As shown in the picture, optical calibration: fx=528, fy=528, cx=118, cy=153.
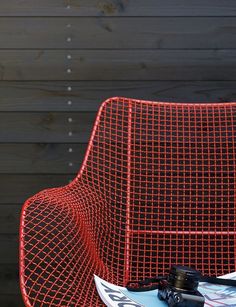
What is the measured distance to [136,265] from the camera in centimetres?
182

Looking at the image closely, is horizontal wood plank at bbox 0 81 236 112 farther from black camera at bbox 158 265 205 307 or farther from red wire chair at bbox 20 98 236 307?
black camera at bbox 158 265 205 307

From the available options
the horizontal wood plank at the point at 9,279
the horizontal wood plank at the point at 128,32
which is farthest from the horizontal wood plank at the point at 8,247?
the horizontal wood plank at the point at 128,32

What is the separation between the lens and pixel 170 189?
185 cm

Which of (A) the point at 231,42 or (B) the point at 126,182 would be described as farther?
(A) the point at 231,42

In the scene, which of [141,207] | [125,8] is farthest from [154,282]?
[125,8]

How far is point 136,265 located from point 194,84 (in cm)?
81

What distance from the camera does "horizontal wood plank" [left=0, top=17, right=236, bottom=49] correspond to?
2.17 m

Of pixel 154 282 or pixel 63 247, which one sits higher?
pixel 63 247

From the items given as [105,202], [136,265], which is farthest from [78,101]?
[136,265]

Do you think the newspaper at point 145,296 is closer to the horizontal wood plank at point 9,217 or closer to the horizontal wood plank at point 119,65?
the horizontal wood plank at point 9,217

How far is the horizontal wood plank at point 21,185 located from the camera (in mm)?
2240

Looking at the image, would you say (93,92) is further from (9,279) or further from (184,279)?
(184,279)

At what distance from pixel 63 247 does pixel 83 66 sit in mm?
921

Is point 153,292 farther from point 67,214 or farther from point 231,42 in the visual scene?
point 231,42
